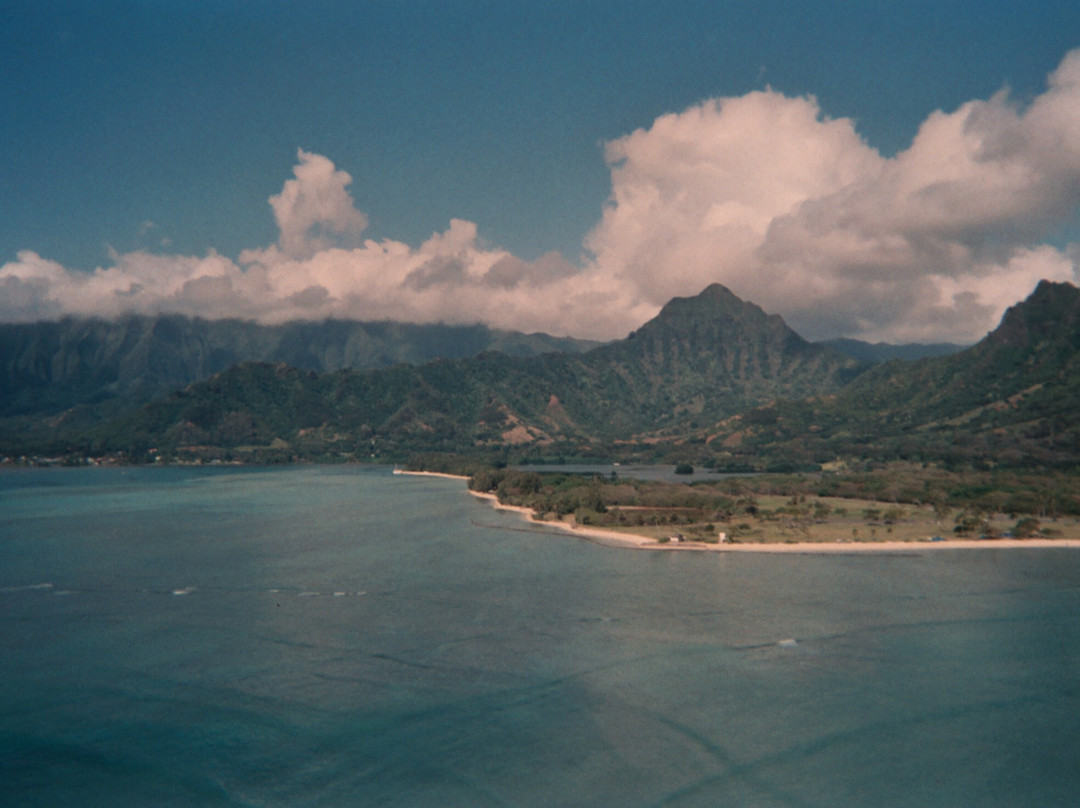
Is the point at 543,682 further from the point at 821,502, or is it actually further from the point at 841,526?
the point at 821,502

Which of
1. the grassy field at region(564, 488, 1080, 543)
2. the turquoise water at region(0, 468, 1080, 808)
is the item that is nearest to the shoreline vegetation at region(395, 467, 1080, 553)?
the grassy field at region(564, 488, 1080, 543)

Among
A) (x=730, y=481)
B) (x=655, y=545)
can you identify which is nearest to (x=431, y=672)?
(x=655, y=545)

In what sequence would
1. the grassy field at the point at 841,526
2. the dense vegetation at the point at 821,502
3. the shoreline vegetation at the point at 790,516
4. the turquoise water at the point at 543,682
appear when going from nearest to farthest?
the turquoise water at the point at 543,682
the shoreline vegetation at the point at 790,516
the grassy field at the point at 841,526
the dense vegetation at the point at 821,502

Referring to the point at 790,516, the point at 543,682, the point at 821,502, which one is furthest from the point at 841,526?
the point at 543,682

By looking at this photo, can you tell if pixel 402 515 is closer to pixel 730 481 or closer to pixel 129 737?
pixel 730 481

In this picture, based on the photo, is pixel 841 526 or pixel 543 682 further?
pixel 841 526

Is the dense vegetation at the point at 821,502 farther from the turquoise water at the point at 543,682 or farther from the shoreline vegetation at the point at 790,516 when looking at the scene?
the turquoise water at the point at 543,682

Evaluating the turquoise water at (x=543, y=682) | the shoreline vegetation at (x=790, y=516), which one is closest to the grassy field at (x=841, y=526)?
the shoreline vegetation at (x=790, y=516)
